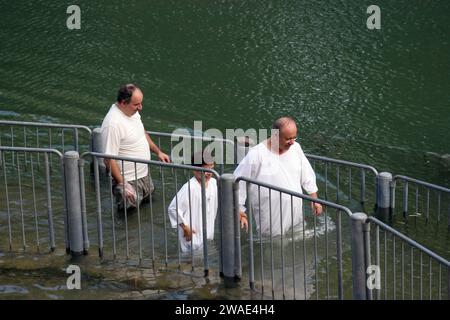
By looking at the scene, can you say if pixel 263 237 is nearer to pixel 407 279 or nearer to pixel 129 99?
pixel 407 279

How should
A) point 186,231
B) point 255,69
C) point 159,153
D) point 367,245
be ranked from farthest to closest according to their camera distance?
point 255,69 → point 159,153 → point 186,231 → point 367,245

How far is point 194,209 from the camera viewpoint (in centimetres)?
968

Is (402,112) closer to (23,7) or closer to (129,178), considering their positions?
(129,178)

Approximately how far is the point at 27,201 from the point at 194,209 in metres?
2.84

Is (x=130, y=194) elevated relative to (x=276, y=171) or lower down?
lower down

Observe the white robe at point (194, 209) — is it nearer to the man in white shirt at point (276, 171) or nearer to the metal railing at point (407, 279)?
the man in white shirt at point (276, 171)

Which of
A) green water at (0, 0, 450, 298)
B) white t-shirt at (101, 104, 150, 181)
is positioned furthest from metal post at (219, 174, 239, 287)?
green water at (0, 0, 450, 298)

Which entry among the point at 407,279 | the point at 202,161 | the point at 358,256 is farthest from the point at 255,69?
the point at 358,256

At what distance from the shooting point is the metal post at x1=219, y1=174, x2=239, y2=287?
901cm

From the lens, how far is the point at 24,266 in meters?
9.74

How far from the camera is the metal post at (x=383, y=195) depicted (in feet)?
36.0

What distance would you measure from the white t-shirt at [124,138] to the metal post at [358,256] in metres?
3.61
